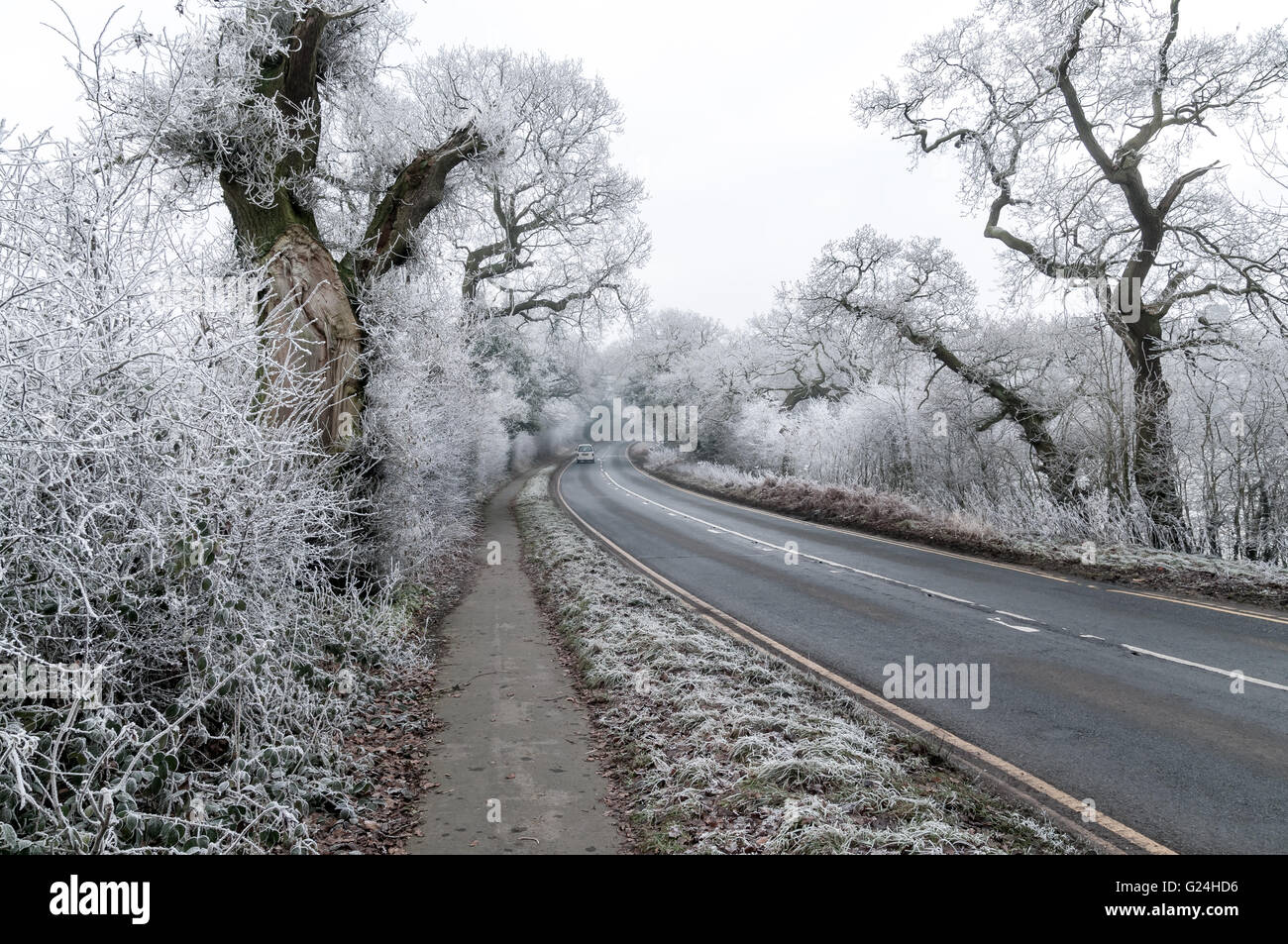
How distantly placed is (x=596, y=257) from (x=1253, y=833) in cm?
1989

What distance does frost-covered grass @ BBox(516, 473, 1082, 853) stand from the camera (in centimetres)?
400

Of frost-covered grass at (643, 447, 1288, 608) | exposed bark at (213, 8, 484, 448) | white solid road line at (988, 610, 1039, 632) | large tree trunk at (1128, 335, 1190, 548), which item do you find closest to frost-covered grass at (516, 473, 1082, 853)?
white solid road line at (988, 610, 1039, 632)

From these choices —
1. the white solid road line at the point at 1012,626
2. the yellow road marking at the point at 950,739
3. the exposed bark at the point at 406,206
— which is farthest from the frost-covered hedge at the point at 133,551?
the white solid road line at the point at 1012,626

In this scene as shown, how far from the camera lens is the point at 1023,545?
44.5ft

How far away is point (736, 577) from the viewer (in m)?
12.3

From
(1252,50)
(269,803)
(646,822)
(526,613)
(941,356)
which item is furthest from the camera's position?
(941,356)

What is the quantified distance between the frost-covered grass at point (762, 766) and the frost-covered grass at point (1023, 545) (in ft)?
24.2

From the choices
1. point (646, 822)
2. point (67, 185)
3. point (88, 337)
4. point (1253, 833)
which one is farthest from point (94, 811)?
point (1253, 833)

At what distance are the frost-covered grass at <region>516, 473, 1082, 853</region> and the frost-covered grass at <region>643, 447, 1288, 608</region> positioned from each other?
7.37 metres

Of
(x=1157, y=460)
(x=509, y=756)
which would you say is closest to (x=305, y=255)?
(x=509, y=756)

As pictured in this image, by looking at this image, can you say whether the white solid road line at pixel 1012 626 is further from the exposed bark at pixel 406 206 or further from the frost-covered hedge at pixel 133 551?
the exposed bark at pixel 406 206

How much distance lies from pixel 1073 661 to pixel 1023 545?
6909 millimetres

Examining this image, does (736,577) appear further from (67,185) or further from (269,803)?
(67,185)

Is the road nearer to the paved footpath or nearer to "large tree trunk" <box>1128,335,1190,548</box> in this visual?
the paved footpath
